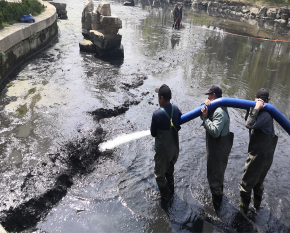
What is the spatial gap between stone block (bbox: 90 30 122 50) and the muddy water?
2.91 feet

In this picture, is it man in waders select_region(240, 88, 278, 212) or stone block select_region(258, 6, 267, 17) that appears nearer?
man in waders select_region(240, 88, 278, 212)

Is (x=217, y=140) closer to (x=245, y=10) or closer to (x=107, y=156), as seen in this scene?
(x=107, y=156)

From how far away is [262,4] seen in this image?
34.3 m

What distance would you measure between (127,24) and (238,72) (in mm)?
13097

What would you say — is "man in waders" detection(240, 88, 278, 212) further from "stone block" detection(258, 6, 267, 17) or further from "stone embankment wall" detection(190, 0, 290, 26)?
"stone block" detection(258, 6, 267, 17)

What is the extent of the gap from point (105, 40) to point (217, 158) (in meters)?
8.92

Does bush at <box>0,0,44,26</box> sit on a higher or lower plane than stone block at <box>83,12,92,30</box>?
higher

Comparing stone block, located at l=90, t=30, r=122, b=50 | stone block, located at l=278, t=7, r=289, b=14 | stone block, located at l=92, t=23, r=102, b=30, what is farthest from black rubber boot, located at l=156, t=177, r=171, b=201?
stone block, located at l=278, t=7, r=289, b=14

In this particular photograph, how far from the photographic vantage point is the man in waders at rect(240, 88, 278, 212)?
3.64 m

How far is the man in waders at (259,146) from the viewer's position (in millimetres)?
3643

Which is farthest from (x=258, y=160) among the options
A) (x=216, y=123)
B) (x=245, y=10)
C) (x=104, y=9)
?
(x=245, y=10)

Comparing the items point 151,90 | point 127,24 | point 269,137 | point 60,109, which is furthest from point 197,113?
point 127,24

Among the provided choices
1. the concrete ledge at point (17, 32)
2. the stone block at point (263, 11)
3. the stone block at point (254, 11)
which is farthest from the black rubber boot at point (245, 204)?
the stone block at point (254, 11)

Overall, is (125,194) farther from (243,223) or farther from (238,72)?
(238,72)
